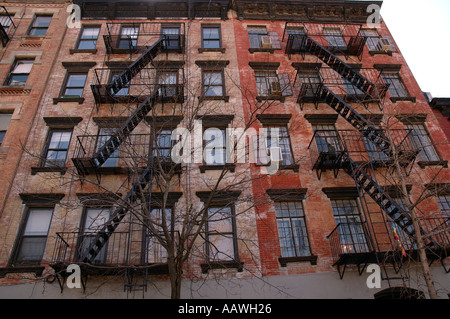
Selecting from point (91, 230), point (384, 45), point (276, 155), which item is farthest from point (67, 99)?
point (384, 45)

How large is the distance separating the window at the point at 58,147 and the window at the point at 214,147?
18.5ft

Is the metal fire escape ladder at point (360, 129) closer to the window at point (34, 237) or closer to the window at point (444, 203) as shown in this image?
the window at point (444, 203)

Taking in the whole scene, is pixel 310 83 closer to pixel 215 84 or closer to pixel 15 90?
pixel 215 84

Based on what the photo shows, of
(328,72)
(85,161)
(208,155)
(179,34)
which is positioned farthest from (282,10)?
(85,161)

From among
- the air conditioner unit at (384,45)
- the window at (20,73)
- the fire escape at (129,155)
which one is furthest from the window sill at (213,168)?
the air conditioner unit at (384,45)

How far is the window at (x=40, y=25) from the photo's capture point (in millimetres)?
18172

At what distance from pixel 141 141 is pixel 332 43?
470 inches

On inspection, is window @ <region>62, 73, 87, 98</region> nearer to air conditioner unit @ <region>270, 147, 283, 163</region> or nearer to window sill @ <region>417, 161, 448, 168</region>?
air conditioner unit @ <region>270, 147, 283, 163</region>

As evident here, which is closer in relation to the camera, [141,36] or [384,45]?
[141,36]

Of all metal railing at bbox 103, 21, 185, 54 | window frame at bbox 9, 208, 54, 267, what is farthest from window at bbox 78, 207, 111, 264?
metal railing at bbox 103, 21, 185, 54

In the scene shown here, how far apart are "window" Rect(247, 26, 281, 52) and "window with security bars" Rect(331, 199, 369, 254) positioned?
9.12 meters

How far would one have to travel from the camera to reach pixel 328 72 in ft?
55.9

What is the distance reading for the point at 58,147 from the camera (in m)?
13.8

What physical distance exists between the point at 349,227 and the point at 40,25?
18.7m
